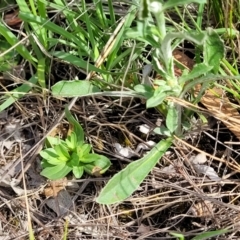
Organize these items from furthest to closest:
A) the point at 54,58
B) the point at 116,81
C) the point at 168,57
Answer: the point at 54,58
the point at 116,81
the point at 168,57

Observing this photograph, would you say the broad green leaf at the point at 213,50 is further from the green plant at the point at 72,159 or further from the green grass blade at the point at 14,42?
the green grass blade at the point at 14,42

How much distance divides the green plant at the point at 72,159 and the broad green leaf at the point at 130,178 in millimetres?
125

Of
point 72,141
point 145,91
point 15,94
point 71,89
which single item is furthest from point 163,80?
point 15,94

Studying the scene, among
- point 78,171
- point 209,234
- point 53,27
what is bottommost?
point 209,234

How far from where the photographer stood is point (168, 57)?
54.2 inches

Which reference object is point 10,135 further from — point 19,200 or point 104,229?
point 104,229

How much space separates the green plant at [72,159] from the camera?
5.32 feet

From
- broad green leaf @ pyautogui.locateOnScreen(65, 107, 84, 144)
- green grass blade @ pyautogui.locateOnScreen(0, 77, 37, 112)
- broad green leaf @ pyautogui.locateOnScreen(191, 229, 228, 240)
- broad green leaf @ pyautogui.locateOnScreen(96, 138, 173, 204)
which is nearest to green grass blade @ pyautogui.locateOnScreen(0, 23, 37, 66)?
green grass blade @ pyautogui.locateOnScreen(0, 77, 37, 112)

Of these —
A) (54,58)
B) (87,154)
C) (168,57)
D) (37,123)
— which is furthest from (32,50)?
(168,57)

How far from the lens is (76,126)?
163cm

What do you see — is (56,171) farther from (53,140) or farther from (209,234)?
(209,234)

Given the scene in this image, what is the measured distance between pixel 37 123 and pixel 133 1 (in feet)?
1.72

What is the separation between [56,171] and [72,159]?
0.06m

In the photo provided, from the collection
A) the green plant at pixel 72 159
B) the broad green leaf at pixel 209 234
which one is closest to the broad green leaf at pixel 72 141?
the green plant at pixel 72 159
